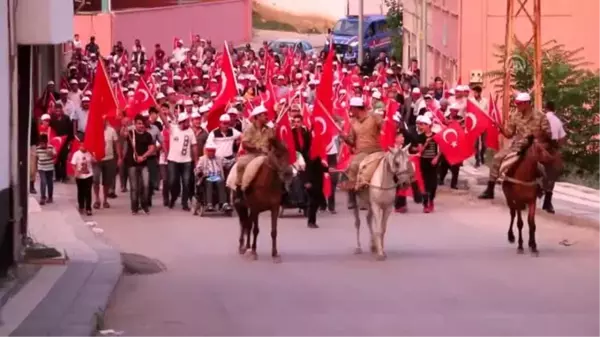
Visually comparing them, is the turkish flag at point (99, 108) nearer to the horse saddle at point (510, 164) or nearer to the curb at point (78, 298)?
the curb at point (78, 298)

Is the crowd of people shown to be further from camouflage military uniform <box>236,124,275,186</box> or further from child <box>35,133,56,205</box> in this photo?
camouflage military uniform <box>236,124,275,186</box>

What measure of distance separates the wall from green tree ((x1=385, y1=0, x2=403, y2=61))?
9.56m

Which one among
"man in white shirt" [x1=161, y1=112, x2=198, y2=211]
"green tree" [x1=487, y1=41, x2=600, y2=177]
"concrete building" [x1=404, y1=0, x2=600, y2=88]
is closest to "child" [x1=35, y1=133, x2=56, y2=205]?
"man in white shirt" [x1=161, y1=112, x2=198, y2=211]

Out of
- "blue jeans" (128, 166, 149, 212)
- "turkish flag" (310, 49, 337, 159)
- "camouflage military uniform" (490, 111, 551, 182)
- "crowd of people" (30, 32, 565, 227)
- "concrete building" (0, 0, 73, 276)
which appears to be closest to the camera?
"concrete building" (0, 0, 73, 276)

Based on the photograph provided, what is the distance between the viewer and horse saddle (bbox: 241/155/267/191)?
64.0 feet

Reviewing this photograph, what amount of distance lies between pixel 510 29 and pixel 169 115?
7.61 metres

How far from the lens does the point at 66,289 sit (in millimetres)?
15844

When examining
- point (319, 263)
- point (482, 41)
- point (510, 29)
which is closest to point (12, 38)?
point (319, 263)

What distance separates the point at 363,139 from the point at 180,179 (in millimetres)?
8819

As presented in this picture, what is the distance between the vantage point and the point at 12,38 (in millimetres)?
16578

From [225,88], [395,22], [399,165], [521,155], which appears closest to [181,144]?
[225,88]

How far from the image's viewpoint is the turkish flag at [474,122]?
28.2 metres

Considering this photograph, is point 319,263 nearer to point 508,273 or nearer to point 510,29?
point 508,273

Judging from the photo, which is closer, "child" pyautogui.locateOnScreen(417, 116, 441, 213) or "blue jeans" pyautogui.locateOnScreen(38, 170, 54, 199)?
"child" pyautogui.locateOnScreen(417, 116, 441, 213)
